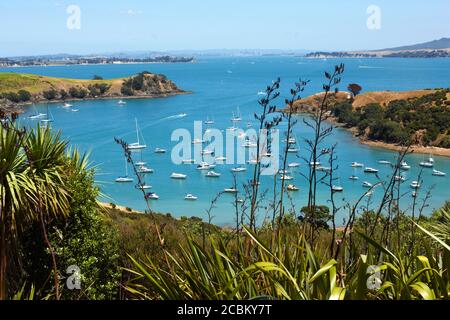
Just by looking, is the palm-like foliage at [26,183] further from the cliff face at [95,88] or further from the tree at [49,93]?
the tree at [49,93]

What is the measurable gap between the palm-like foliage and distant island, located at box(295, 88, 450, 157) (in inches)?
1553

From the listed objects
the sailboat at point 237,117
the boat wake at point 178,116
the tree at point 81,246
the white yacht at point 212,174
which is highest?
the tree at point 81,246

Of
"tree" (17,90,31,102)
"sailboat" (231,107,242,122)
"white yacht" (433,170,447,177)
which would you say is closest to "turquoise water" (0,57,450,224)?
"white yacht" (433,170,447,177)

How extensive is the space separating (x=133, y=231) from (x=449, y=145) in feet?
143

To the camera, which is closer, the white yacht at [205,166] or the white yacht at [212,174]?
the white yacht at [212,174]

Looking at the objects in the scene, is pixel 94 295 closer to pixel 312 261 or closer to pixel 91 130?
pixel 312 261

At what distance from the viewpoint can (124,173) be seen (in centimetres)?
3900

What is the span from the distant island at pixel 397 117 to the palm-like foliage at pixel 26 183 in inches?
1553

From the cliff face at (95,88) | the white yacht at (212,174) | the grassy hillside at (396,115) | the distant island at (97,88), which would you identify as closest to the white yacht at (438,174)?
the grassy hillside at (396,115)

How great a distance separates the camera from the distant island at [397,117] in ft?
150

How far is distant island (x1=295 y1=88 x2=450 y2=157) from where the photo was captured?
4572 centimetres

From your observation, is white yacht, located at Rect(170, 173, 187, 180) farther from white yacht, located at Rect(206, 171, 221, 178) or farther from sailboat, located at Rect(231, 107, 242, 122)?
sailboat, located at Rect(231, 107, 242, 122)

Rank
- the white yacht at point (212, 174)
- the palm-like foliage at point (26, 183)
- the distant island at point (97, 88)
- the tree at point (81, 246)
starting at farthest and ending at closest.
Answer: the distant island at point (97, 88) < the white yacht at point (212, 174) < the tree at point (81, 246) < the palm-like foliage at point (26, 183)
